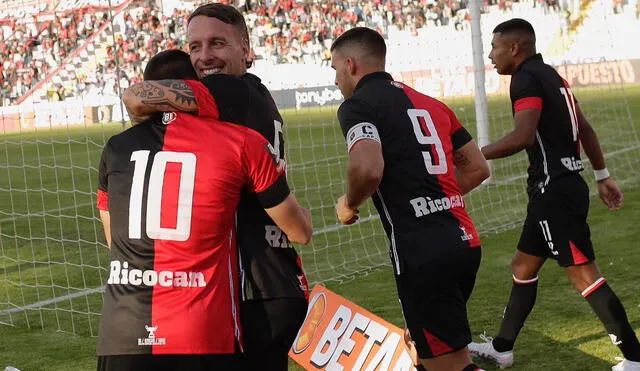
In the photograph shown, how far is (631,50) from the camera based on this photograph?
30531 mm

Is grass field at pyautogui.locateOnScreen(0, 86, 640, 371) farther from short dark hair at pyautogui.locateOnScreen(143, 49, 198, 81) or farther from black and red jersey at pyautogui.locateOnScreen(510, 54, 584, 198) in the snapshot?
short dark hair at pyautogui.locateOnScreen(143, 49, 198, 81)

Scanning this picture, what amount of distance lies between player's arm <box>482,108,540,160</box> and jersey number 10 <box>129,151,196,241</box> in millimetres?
2601

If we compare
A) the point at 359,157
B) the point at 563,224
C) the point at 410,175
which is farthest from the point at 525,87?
the point at 359,157

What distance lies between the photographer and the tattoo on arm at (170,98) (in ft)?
9.64

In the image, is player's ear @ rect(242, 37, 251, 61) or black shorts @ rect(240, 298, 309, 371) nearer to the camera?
black shorts @ rect(240, 298, 309, 371)

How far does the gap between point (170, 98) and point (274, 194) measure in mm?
444

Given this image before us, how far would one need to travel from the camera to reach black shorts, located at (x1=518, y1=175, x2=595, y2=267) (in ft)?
17.3

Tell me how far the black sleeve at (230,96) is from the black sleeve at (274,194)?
→ 9.3 inches

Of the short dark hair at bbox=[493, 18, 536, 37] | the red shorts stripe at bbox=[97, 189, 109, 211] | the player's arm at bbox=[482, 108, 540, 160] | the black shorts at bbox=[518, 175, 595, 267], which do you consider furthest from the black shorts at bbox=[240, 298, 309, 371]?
the short dark hair at bbox=[493, 18, 536, 37]

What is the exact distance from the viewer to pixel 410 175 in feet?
12.9

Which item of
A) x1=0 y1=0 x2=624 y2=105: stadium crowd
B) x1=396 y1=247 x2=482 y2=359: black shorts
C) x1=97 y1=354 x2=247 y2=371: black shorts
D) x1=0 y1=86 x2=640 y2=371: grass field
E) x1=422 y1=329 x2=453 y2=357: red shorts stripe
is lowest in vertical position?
x1=0 y1=86 x2=640 y2=371: grass field

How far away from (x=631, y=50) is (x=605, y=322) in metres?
27.1

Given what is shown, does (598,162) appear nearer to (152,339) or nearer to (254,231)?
(254,231)

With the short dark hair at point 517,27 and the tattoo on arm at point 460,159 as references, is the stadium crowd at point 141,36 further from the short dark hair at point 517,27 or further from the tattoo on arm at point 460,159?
the tattoo on arm at point 460,159
